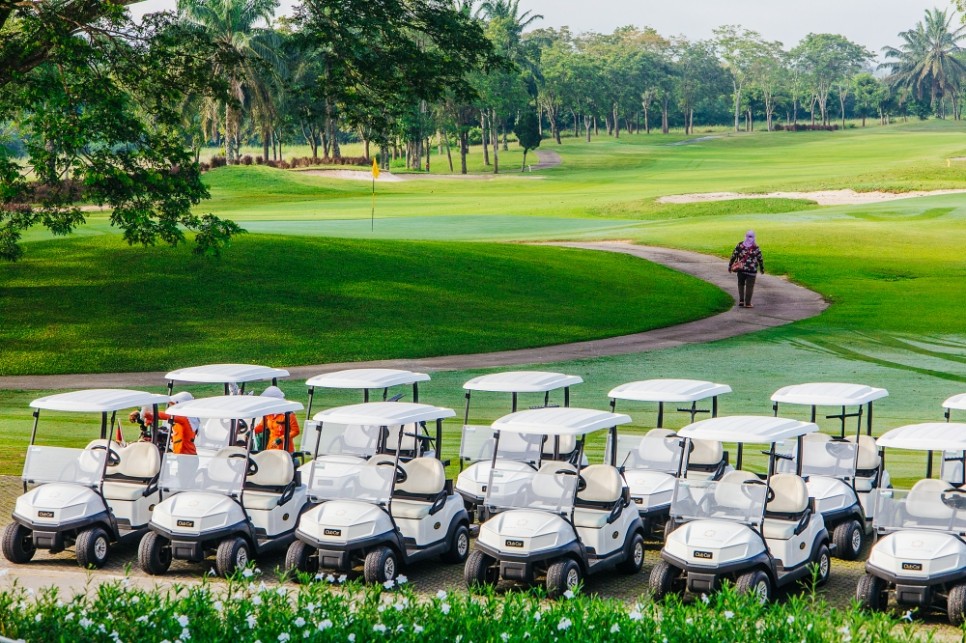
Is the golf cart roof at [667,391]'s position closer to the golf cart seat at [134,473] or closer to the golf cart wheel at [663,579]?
the golf cart wheel at [663,579]

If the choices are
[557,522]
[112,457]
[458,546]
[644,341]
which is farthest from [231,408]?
[644,341]

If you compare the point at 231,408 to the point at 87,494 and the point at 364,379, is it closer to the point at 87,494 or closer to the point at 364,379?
the point at 87,494

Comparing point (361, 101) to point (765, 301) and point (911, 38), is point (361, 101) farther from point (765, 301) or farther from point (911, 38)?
point (911, 38)

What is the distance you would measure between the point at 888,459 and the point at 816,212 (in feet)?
122

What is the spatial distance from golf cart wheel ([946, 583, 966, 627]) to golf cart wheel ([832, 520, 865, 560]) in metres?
2.36

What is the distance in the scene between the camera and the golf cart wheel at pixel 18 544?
11.6 meters

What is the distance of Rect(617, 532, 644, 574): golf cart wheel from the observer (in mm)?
11305

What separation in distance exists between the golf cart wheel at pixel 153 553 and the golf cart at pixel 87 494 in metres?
0.56

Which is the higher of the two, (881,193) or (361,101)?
(361,101)

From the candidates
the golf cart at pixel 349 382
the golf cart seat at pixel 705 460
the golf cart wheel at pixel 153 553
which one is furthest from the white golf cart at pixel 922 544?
the golf cart wheel at pixel 153 553

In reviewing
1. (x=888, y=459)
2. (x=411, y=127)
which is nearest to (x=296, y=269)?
(x=888, y=459)

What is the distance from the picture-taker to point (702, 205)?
55.6 m

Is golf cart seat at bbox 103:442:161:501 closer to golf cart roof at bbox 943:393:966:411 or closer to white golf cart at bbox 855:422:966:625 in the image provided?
white golf cart at bbox 855:422:966:625

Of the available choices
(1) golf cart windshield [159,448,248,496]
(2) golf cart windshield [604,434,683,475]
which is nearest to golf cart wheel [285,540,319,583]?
(1) golf cart windshield [159,448,248,496]
